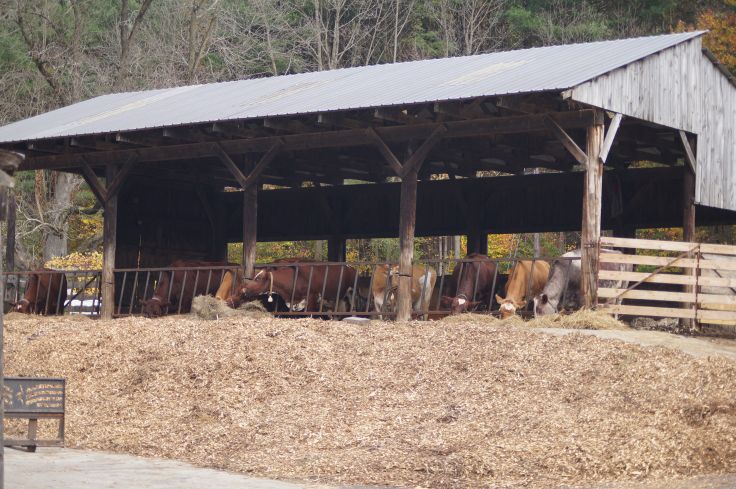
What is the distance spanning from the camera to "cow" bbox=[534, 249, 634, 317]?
707 inches

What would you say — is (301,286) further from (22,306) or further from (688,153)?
(688,153)

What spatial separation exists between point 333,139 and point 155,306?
18.7 feet

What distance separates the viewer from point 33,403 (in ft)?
41.9

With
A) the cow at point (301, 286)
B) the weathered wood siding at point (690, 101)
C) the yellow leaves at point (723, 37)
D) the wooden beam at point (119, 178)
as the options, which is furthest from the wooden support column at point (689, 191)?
the yellow leaves at point (723, 37)

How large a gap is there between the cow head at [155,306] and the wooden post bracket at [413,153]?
6.51m

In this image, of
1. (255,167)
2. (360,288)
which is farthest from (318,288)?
(255,167)

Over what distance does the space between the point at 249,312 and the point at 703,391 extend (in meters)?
9.22

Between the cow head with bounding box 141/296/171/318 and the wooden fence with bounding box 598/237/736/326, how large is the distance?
9170mm

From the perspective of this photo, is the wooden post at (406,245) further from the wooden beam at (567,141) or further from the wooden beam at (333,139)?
the wooden beam at (567,141)

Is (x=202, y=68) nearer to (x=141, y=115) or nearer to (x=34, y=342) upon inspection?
(x=141, y=115)

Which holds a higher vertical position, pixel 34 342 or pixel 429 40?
pixel 429 40

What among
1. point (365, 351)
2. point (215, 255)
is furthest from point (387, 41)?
point (365, 351)

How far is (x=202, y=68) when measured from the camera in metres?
44.8

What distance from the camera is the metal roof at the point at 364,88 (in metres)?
17.6
